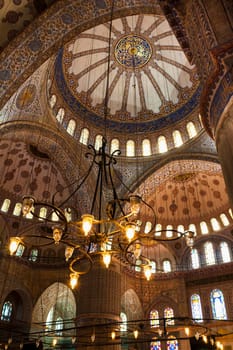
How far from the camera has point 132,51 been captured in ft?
50.4

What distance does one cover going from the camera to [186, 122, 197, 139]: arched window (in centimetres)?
1385

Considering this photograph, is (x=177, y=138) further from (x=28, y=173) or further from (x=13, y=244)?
(x=13, y=244)

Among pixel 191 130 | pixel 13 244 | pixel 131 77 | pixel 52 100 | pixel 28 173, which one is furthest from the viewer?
pixel 131 77

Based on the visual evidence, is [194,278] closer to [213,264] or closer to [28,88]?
[213,264]

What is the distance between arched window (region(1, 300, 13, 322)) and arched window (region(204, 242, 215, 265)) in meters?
11.0

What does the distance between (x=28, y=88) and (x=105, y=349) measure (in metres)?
9.96

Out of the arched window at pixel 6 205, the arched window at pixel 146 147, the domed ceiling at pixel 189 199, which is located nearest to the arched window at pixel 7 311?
the arched window at pixel 6 205

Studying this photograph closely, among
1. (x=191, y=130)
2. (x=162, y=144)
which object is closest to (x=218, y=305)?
(x=162, y=144)

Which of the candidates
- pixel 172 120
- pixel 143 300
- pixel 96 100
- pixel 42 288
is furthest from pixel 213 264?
pixel 96 100

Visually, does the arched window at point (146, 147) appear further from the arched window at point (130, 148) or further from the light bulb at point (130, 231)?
the light bulb at point (130, 231)

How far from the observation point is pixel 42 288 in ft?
50.5

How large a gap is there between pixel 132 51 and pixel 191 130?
17.5 feet

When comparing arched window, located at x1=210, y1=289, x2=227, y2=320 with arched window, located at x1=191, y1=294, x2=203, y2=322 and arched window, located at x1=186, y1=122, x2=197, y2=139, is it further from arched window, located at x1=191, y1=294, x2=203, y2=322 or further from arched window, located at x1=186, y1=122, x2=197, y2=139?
arched window, located at x1=186, y1=122, x2=197, y2=139

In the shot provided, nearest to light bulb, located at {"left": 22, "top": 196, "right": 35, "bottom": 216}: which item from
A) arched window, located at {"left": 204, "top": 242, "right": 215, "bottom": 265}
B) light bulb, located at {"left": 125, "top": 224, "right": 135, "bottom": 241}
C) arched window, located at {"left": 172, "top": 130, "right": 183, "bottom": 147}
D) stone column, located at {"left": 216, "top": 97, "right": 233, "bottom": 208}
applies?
light bulb, located at {"left": 125, "top": 224, "right": 135, "bottom": 241}
